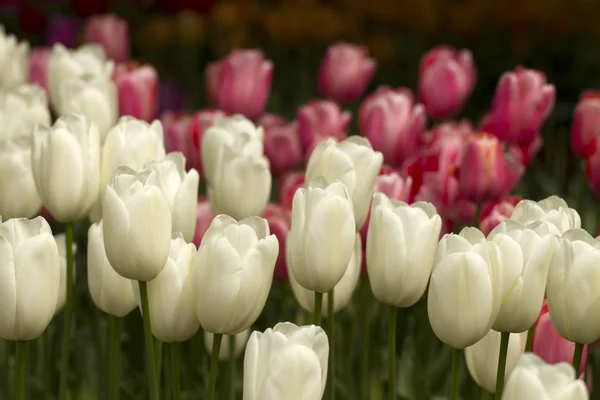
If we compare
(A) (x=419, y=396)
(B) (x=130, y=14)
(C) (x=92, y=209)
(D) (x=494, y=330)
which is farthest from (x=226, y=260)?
(B) (x=130, y=14)

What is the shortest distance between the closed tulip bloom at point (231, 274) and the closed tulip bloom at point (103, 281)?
204mm

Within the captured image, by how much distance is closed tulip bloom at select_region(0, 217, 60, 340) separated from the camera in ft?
3.74

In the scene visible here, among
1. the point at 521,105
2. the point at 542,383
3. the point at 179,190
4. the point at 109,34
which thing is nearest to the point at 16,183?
the point at 179,190

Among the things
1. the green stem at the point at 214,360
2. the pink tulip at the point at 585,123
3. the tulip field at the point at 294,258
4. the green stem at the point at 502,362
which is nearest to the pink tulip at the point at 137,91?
the tulip field at the point at 294,258

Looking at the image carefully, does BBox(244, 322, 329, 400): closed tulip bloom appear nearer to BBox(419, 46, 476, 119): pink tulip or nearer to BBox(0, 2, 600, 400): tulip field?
BBox(0, 2, 600, 400): tulip field

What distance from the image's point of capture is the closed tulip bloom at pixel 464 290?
107 cm

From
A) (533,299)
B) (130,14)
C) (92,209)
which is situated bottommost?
(130,14)

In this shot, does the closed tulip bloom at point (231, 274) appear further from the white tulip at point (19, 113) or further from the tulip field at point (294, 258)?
the white tulip at point (19, 113)

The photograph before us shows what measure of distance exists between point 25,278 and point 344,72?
68.8 inches

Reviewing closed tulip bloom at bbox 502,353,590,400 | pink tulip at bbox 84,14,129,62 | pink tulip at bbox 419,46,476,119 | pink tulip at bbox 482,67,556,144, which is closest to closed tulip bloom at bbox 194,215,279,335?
closed tulip bloom at bbox 502,353,590,400

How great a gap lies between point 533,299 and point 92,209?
73 centimetres

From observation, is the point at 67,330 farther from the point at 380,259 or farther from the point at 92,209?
the point at 380,259

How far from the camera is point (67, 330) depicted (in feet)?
4.67

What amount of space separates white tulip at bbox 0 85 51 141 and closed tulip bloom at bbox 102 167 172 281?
72 cm
